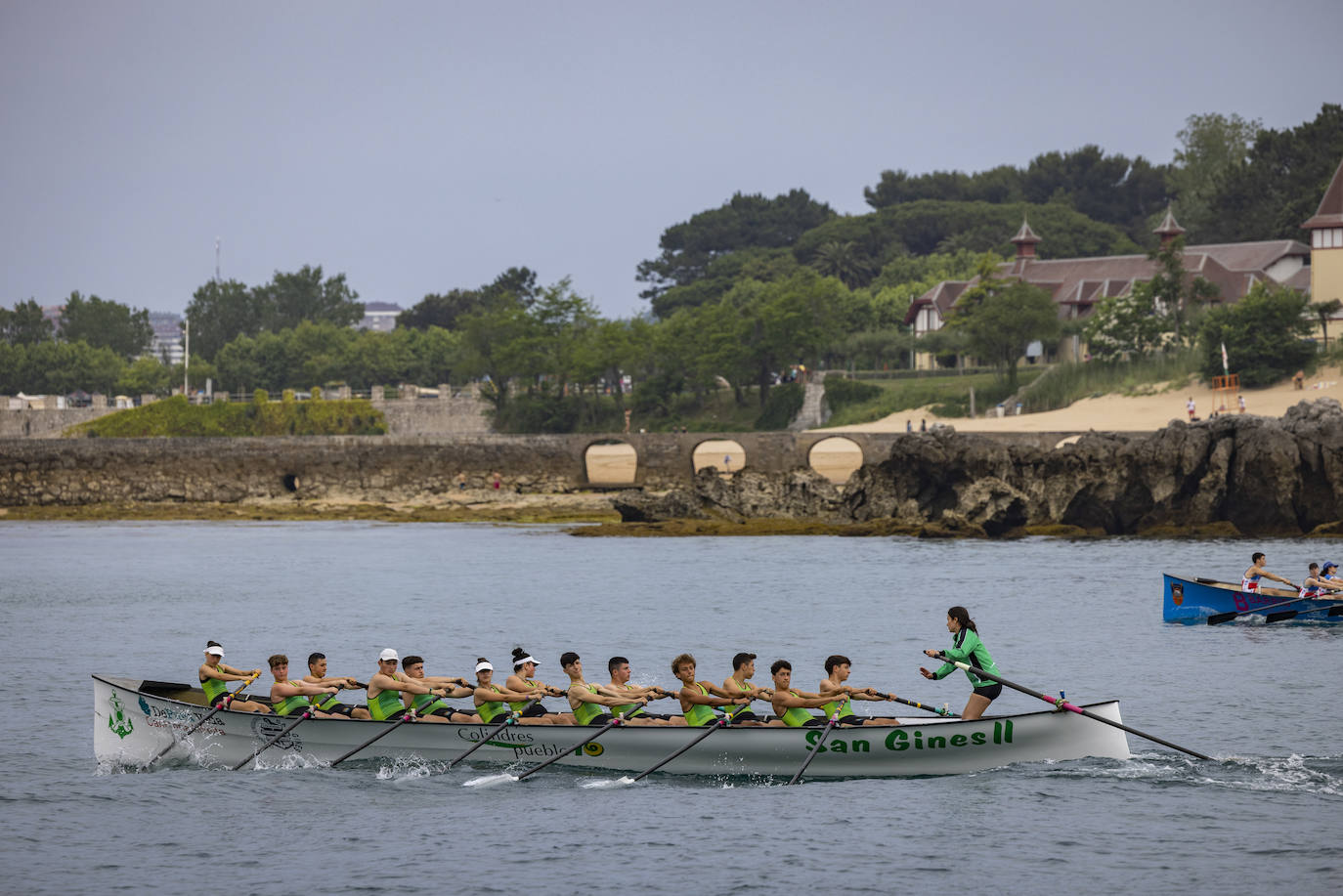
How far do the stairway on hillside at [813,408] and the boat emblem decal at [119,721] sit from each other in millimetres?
71287

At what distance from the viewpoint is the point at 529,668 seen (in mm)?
22078

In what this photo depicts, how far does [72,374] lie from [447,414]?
5161cm

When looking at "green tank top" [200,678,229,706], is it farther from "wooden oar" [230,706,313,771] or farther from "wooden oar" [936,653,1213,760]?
"wooden oar" [936,653,1213,760]

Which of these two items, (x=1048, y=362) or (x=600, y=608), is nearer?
(x=600, y=608)

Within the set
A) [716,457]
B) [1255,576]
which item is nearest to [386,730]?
[1255,576]

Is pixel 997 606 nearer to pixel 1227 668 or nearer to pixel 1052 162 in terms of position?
pixel 1227 668

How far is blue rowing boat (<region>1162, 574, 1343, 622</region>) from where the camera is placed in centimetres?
3459

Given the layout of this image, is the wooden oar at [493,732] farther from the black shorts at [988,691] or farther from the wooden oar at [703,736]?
the black shorts at [988,691]

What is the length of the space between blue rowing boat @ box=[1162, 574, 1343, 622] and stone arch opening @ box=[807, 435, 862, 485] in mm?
Result: 39111

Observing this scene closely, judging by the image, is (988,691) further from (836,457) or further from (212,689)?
(836,457)

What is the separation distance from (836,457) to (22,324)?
122 m

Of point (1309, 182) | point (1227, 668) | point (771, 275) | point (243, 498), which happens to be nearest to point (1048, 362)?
point (1309, 182)

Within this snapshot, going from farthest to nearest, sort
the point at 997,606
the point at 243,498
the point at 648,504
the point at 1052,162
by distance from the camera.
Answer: the point at 1052,162
the point at 243,498
the point at 648,504
the point at 997,606

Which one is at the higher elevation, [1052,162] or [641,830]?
[1052,162]
